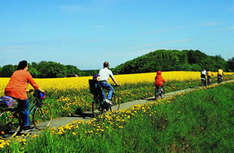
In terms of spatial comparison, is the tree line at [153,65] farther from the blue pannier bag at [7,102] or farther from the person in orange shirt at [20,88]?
the blue pannier bag at [7,102]

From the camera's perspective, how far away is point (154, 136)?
5.94 meters

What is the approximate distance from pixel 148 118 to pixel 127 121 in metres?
1.02

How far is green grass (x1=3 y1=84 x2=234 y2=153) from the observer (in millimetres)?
4469

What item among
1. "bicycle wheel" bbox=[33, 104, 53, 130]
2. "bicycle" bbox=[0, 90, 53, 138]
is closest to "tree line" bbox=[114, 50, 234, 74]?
"bicycle wheel" bbox=[33, 104, 53, 130]

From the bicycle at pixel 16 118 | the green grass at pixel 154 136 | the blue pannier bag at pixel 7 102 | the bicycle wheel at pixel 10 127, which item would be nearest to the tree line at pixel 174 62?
the green grass at pixel 154 136

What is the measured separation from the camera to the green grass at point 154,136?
4.47 metres

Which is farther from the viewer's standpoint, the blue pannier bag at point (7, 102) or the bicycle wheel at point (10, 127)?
the bicycle wheel at point (10, 127)

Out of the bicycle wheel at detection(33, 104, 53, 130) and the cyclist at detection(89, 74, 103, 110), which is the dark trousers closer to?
the bicycle wheel at detection(33, 104, 53, 130)

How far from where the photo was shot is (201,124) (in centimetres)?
857

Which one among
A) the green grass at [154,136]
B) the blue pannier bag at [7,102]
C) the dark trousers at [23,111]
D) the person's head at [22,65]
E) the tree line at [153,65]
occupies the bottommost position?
the green grass at [154,136]

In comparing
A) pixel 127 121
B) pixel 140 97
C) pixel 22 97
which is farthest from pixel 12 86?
pixel 140 97

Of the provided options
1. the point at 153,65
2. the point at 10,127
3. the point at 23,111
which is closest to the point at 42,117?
the point at 10,127

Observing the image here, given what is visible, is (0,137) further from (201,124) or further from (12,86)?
(201,124)

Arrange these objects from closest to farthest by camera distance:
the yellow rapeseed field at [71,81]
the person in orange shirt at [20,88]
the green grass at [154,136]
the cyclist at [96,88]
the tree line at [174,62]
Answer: the green grass at [154,136] < the person in orange shirt at [20,88] < the cyclist at [96,88] < the yellow rapeseed field at [71,81] < the tree line at [174,62]
